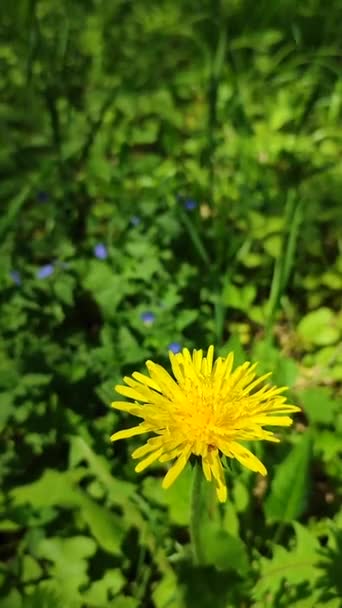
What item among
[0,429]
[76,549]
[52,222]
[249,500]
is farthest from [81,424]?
[52,222]

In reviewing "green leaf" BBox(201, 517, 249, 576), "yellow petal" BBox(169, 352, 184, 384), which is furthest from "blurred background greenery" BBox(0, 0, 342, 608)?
"yellow petal" BBox(169, 352, 184, 384)

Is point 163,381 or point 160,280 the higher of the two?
point 160,280

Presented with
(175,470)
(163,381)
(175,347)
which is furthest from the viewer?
(175,347)

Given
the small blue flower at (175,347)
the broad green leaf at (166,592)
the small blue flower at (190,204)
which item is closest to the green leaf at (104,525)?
the broad green leaf at (166,592)

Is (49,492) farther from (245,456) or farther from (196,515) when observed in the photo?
(245,456)

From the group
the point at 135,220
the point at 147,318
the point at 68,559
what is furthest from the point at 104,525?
the point at 135,220

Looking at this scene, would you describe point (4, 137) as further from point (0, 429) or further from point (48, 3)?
point (0, 429)

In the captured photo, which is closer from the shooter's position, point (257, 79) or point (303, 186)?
point (303, 186)
